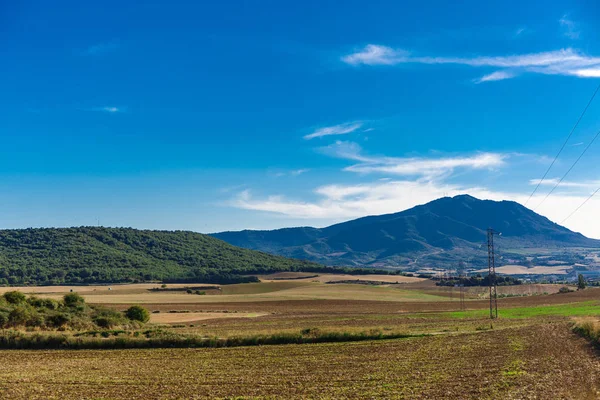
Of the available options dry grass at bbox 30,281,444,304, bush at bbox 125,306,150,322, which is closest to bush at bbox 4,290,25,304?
bush at bbox 125,306,150,322

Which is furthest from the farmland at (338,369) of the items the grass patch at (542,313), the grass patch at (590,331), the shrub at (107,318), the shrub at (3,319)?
the grass patch at (542,313)

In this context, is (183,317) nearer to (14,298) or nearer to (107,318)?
(107,318)

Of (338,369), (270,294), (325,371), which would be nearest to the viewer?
(325,371)

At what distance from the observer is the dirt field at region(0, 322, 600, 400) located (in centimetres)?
2328

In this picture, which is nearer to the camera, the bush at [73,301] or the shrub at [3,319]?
the shrub at [3,319]

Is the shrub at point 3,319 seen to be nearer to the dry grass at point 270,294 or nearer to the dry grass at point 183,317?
the dry grass at point 183,317

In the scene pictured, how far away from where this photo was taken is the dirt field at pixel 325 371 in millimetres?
23281

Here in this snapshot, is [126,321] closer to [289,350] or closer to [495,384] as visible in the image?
[289,350]

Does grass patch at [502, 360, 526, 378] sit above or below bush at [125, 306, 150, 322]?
above

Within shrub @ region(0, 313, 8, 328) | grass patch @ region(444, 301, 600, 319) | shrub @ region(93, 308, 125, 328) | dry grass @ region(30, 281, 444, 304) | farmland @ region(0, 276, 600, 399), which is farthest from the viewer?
dry grass @ region(30, 281, 444, 304)

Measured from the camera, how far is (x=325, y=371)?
29.0 metres

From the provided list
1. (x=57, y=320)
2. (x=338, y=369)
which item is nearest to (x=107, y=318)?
(x=57, y=320)

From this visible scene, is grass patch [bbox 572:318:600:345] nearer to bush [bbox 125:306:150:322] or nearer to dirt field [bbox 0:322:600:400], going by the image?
dirt field [bbox 0:322:600:400]

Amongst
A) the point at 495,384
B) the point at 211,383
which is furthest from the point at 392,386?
the point at 211,383
